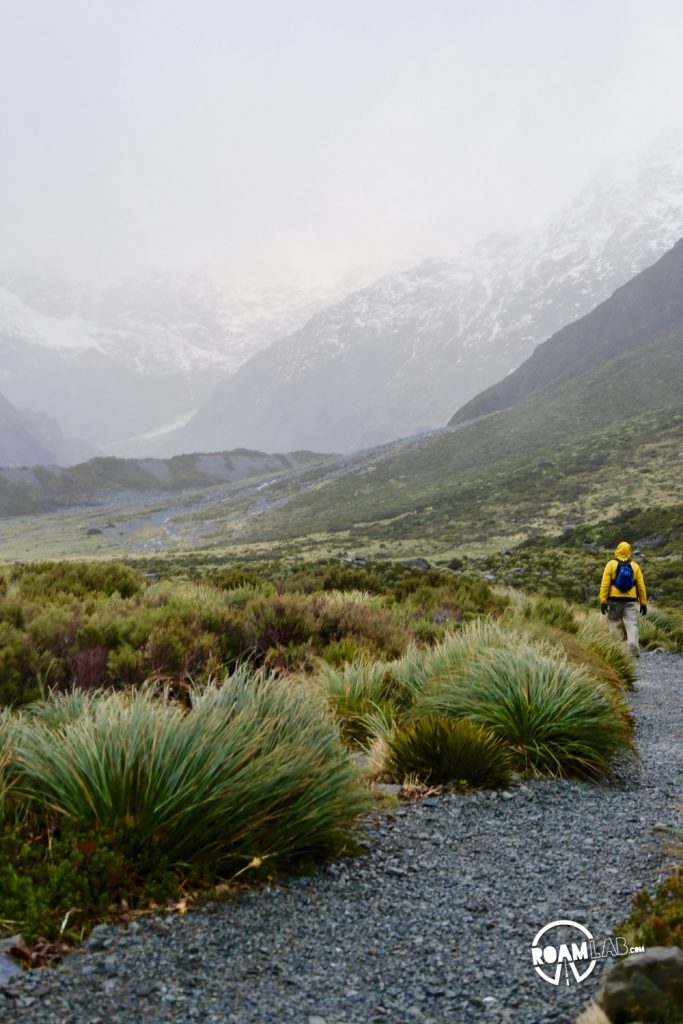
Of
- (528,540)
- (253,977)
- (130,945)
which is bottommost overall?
(528,540)

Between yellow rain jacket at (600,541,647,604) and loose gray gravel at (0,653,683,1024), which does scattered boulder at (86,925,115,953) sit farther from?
yellow rain jacket at (600,541,647,604)

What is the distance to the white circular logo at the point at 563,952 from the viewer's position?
2619 millimetres

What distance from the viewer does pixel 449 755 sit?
4879 mm

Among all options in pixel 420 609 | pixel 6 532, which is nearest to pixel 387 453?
pixel 6 532

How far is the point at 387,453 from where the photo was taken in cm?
10294

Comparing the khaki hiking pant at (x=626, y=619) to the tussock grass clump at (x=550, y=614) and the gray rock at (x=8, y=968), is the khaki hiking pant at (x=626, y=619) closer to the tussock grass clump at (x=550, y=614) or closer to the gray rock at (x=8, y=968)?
the tussock grass clump at (x=550, y=614)

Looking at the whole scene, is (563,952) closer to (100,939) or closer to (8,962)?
(100,939)

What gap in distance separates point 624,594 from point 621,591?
3.5 inches

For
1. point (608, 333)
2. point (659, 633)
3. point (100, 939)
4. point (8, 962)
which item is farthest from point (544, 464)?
point (8, 962)

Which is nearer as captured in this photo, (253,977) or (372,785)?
(253,977)

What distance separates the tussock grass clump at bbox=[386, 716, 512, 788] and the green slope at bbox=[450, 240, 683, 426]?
97345mm

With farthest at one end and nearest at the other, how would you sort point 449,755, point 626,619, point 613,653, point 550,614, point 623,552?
point 626,619, point 550,614, point 623,552, point 613,653, point 449,755

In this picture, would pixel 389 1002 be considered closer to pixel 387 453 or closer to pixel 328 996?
pixel 328 996

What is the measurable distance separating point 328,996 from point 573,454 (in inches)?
2531
